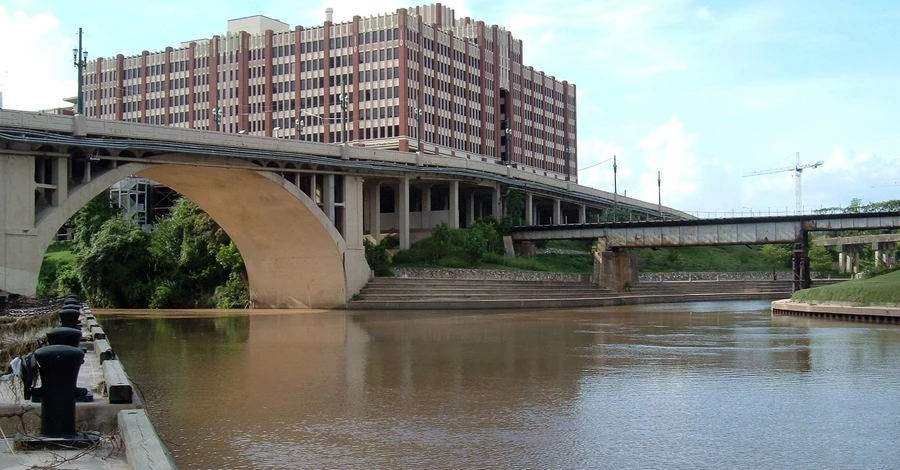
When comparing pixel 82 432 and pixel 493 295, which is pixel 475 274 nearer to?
pixel 493 295

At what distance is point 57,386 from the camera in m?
9.18

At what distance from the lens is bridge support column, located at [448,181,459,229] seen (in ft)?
241

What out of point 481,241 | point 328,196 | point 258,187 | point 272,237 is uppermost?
point 258,187

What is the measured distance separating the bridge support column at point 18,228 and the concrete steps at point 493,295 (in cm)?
2140

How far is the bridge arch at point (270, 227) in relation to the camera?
161 ft

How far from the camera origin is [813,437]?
42.8ft

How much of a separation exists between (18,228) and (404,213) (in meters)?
33.4

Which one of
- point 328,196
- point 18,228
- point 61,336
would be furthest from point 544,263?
point 61,336

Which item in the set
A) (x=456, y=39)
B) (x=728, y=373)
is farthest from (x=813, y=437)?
(x=456, y=39)

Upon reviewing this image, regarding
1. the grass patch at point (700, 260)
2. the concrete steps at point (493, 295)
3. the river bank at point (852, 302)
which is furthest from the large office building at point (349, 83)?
the river bank at point (852, 302)

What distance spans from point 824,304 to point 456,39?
8136cm

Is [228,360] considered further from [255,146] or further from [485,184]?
[485,184]

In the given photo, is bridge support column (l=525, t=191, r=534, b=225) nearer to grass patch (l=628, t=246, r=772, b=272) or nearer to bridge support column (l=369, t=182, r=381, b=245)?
grass patch (l=628, t=246, r=772, b=272)

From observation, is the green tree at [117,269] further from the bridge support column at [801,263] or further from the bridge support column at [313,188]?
the bridge support column at [801,263]
